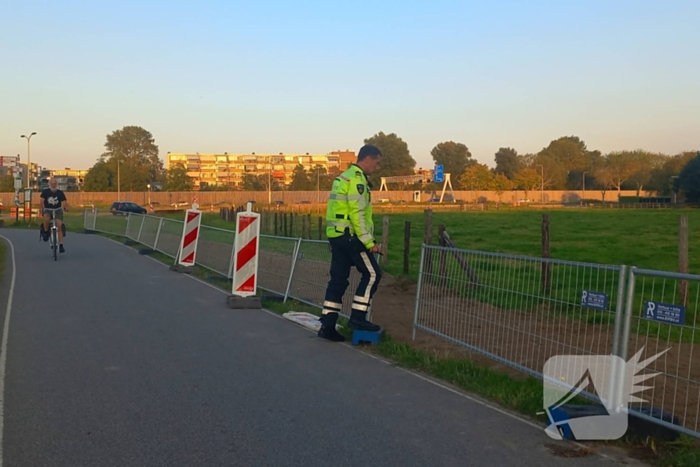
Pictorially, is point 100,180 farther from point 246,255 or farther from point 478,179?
point 246,255

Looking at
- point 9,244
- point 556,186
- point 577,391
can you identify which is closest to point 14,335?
point 577,391

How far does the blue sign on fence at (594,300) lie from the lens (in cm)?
571

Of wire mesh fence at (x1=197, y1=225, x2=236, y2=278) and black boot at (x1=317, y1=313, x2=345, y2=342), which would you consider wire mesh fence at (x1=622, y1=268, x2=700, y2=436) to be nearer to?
black boot at (x1=317, y1=313, x2=345, y2=342)

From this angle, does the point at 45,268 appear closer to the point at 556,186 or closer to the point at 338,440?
the point at 338,440

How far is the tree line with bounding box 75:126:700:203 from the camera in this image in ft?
365

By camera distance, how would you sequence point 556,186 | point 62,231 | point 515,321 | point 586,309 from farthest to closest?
point 556,186, point 62,231, point 515,321, point 586,309

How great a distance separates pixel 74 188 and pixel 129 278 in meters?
121

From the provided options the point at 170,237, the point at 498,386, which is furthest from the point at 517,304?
the point at 170,237

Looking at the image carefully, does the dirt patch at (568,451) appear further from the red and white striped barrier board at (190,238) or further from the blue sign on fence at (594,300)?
the red and white striped barrier board at (190,238)

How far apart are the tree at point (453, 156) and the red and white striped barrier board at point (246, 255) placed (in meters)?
139

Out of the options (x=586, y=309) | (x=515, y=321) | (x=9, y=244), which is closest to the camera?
(x=586, y=309)

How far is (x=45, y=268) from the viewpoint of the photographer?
16594mm

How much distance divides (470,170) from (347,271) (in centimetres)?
11859
